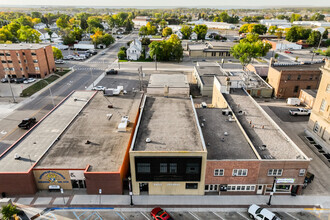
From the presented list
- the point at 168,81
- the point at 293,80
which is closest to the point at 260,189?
the point at 168,81

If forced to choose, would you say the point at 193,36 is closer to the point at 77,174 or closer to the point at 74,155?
the point at 74,155

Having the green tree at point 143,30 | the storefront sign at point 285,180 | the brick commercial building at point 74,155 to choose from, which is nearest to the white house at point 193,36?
the green tree at point 143,30

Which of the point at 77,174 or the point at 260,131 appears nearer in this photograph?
the point at 77,174

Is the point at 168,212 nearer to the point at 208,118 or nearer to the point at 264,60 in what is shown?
the point at 208,118

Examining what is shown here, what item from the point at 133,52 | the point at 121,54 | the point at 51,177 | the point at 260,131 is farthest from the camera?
the point at 133,52

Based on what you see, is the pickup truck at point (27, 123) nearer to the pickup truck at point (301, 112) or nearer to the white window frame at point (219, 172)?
the white window frame at point (219, 172)

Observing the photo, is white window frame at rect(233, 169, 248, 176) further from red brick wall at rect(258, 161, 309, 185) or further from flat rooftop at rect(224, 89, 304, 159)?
flat rooftop at rect(224, 89, 304, 159)
